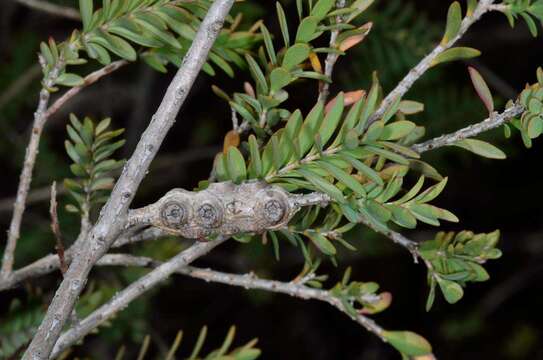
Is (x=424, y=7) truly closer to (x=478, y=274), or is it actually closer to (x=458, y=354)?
(x=458, y=354)

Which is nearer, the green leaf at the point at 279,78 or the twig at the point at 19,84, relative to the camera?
the green leaf at the point at 279,78

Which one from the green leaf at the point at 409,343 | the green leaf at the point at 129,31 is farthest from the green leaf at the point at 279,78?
the green leaf at the point at 409,343

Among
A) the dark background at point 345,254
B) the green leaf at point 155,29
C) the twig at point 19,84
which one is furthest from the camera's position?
the dark background at point 345,254

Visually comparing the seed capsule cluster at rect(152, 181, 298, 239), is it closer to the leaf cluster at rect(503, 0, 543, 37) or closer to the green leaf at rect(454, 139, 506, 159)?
the green leaf at rect(454, 139, 506, 159)

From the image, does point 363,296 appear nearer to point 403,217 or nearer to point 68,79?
point 403,217

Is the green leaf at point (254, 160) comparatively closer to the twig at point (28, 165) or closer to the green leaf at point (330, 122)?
the green leaf at point (330, 122)

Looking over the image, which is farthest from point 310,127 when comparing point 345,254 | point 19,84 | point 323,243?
point 345,254
